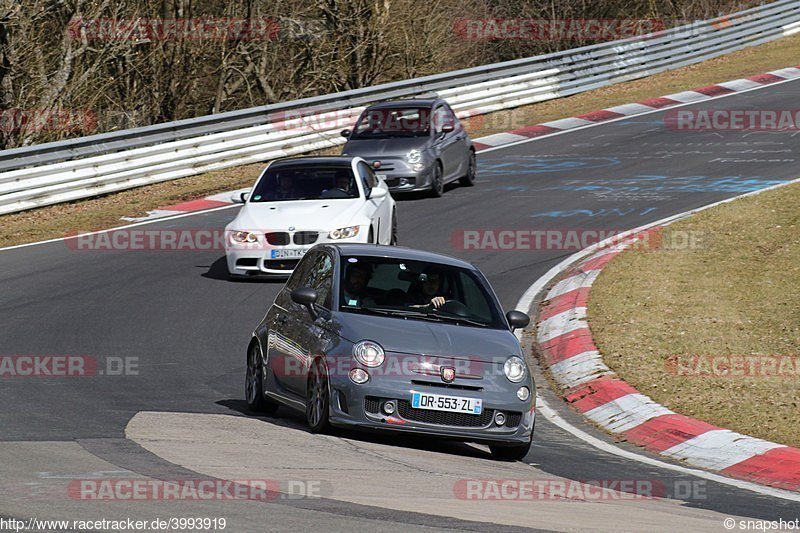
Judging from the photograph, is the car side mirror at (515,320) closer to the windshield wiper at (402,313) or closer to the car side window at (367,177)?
the windshield wiper at (402,313)

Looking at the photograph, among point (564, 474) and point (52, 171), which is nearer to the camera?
point (564, 474)

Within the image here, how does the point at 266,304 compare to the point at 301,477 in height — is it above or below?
below

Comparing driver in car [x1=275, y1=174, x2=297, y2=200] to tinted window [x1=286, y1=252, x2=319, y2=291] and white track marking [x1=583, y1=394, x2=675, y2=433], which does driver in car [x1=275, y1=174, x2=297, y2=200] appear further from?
white track marking [x1=583, y1=394, x2=675, y2=433]

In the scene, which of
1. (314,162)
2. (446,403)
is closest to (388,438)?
(446,403)

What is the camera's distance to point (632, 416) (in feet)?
37.6

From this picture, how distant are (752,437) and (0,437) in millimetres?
5838

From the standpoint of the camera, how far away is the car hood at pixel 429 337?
32.0 ft

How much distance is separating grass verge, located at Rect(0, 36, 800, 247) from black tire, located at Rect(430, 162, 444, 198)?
12.9 ft

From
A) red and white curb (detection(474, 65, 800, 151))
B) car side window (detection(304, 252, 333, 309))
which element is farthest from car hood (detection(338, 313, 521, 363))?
red and white curb (detection(474, 65, 800, 151))

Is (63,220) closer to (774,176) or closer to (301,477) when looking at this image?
(774,176)

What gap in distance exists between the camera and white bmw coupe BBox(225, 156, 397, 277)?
16922 millimetres

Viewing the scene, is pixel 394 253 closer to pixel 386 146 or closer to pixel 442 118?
pixel 386 146

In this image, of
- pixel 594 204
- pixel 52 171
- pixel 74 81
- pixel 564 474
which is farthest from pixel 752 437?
pixel 74 81

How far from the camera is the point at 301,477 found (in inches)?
317
